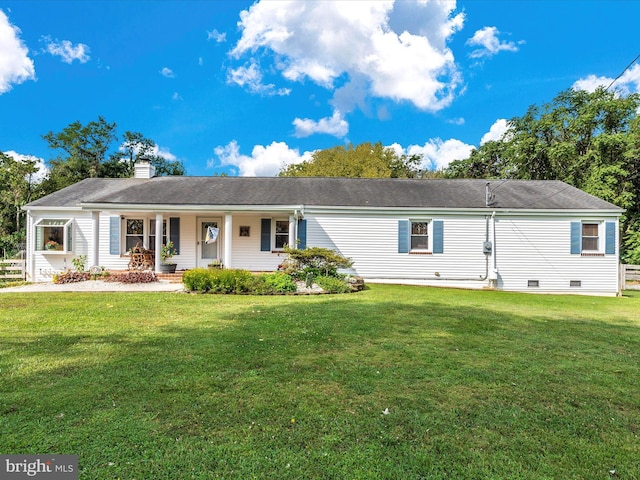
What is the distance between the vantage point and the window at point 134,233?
14008 millimetres

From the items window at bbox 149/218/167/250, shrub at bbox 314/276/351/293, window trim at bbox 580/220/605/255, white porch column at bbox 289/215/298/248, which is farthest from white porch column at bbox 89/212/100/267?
window trim at bbox 580/220/605/255

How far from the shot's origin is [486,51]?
63.2 ft

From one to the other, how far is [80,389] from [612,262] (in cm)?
1703

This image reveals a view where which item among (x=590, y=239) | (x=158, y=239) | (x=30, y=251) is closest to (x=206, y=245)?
(x=158, y=239)

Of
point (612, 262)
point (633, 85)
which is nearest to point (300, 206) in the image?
point (612, 262)

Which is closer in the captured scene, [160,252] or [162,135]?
[160,252]

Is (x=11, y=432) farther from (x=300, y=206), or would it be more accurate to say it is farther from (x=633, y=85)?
(x=633, y=85)

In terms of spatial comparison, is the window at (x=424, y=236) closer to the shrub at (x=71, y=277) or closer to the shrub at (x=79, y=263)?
the shrub at (x=71, y=277)

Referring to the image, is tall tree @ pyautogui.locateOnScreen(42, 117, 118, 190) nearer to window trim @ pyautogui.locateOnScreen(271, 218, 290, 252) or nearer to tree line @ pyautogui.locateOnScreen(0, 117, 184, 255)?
tree line @ pyautogui.locateOnScreen(0, 117, 184, 255)

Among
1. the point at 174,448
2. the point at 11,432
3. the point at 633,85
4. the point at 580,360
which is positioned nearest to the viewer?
the point at 174,448

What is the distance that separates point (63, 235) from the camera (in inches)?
530

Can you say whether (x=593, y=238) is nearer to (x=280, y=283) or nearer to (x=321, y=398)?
(x=280, y=283)

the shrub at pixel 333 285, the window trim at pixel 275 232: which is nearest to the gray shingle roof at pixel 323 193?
the window trim at pixel 275 232

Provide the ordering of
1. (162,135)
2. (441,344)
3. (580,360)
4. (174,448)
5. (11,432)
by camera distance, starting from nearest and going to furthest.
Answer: (174,448)
(11,432)
(580,360)
(441,344)
(162,135)
